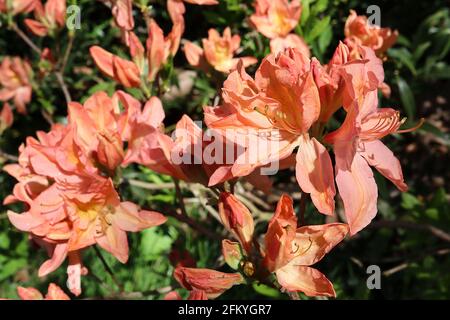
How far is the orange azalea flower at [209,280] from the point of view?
1227 millimetres

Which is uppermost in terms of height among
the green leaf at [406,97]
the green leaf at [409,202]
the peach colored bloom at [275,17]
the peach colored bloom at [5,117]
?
the peach colored bloom at [275,17]

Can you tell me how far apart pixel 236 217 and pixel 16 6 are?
134 centimetres

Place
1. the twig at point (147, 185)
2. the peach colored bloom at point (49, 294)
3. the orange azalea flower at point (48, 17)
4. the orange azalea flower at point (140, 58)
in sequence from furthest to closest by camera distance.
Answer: the twig at point (147, 185) → the orange azalea flower at point (48, 17) → the orange azalea flower at point (140, 58) → the peach colored bloom at point (49, 294)

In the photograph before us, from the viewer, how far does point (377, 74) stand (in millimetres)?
1244

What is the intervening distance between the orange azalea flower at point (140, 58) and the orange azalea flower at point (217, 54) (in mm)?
118

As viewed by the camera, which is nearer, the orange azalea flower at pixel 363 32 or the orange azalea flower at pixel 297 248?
the orange azalea flower at pixel 297 248

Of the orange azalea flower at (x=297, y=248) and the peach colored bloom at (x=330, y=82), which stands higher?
the peach colored bloom at (x=330, y=82)

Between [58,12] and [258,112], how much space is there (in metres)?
1.11

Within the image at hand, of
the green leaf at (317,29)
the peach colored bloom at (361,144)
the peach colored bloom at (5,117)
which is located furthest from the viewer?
the peach colored bloom at (5,117)

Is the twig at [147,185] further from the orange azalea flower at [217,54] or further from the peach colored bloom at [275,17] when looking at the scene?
the peach colored bloom at [275,17]

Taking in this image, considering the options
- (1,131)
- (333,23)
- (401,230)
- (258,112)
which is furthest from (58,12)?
(401,230)

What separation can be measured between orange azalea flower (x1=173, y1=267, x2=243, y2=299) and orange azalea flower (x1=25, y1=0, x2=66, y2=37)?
1141 millimetres

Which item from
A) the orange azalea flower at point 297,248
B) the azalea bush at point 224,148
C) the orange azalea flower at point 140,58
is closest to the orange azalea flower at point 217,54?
the azalea bush at point 224,148

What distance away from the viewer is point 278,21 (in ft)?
5.90
